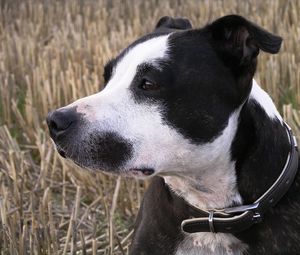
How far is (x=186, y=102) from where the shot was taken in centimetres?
332

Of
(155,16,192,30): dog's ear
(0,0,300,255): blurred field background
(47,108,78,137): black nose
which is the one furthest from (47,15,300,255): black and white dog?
(0,0,300,255): blurred field background

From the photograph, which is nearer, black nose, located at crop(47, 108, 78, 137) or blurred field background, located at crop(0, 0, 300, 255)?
black nose, located at crop(47, 108, 78, 137)

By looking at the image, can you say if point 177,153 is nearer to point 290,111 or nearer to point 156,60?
point 156,60

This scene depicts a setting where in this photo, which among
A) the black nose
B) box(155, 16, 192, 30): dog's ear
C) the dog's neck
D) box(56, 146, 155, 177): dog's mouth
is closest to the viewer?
the black nose

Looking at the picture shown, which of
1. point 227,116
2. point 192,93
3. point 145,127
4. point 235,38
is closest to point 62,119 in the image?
point 145,127

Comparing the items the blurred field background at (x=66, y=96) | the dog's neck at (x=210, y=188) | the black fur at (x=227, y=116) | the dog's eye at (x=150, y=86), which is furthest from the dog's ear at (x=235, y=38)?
the blurred field background at (x=66, y=96)

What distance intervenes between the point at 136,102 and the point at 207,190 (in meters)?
0.51

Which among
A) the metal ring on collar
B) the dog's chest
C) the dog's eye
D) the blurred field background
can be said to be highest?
the dog's eye

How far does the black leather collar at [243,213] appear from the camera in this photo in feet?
11.0

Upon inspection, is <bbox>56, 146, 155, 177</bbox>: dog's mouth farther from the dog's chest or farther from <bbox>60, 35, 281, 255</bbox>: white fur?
the dog's chest

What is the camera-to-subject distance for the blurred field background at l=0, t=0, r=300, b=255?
4410 mm

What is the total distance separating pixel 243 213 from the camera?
3.37 meters

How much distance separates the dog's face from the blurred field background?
912 millimetres

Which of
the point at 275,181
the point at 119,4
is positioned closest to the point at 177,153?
the point at 275,181
